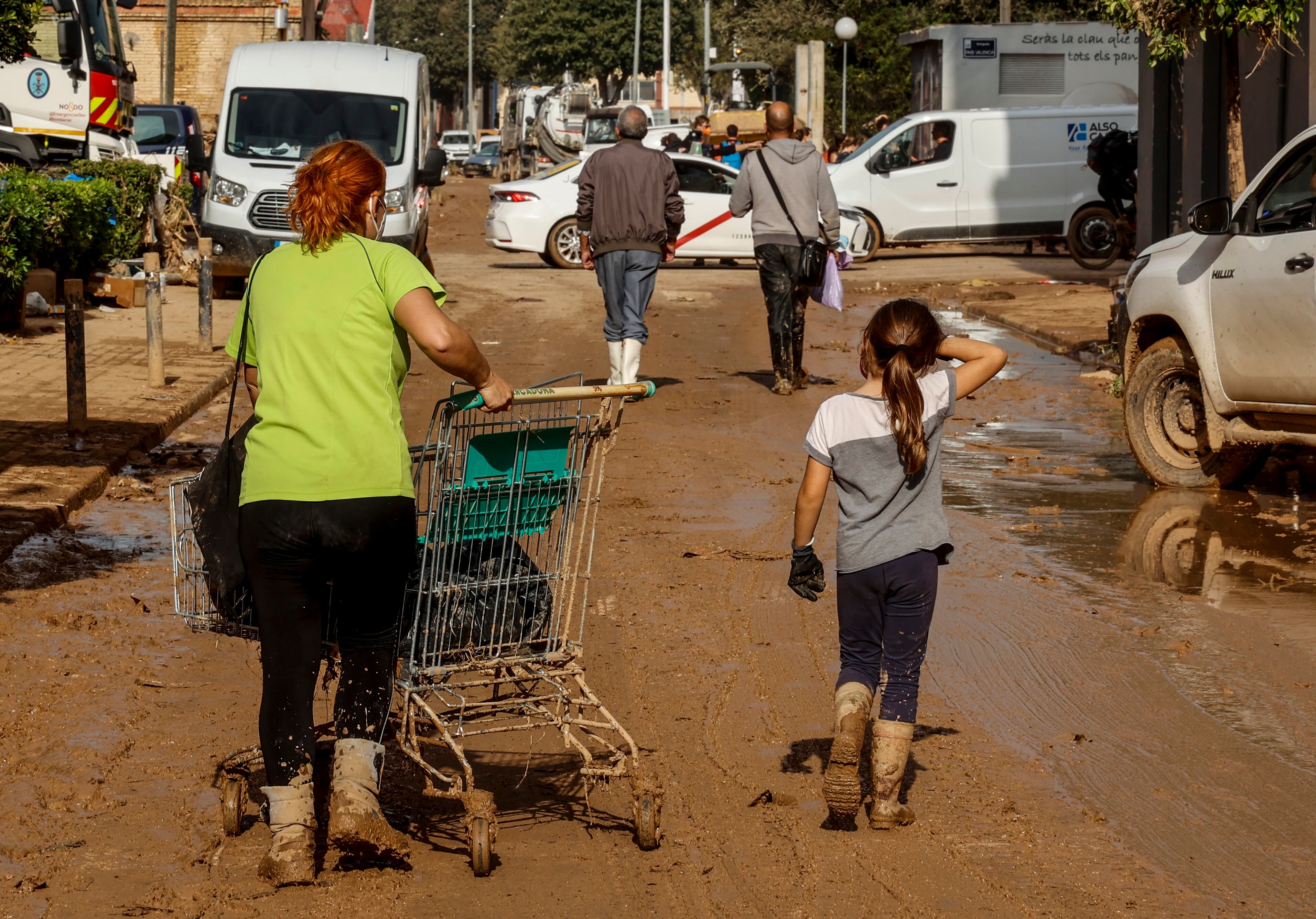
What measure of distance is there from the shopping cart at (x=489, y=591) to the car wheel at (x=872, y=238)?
71.8 feet

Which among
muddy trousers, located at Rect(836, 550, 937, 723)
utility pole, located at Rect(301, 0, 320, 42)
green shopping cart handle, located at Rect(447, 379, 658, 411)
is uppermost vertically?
utility pole, located at Rect(301, 0, 320, 42)

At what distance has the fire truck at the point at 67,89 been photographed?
2098 centimetres

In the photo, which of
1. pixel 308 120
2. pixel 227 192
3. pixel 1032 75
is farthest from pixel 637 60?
pixel 227 192

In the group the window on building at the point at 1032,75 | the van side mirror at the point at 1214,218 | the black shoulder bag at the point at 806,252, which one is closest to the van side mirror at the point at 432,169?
the black shoulder bag at the point at 806,252

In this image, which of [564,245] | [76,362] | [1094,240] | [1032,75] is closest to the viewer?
[76,362]

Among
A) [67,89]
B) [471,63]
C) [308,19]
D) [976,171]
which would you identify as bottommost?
[976,171]

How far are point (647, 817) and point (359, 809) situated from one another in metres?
0.78

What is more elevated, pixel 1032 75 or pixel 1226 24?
pixel 1032 75

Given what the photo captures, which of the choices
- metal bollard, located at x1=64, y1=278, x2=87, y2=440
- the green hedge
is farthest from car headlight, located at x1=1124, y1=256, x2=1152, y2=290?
the green hedge

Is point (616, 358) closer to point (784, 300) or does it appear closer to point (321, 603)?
point (784, 300)

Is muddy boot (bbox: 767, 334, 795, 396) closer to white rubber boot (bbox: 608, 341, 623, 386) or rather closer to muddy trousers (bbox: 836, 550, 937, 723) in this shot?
white rubber boot (bbox: 608, 341, 623, 386)

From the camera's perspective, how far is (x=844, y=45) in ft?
133

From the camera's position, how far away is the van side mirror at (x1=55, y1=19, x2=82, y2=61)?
2067cm

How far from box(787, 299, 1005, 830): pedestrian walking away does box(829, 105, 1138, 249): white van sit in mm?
21680
